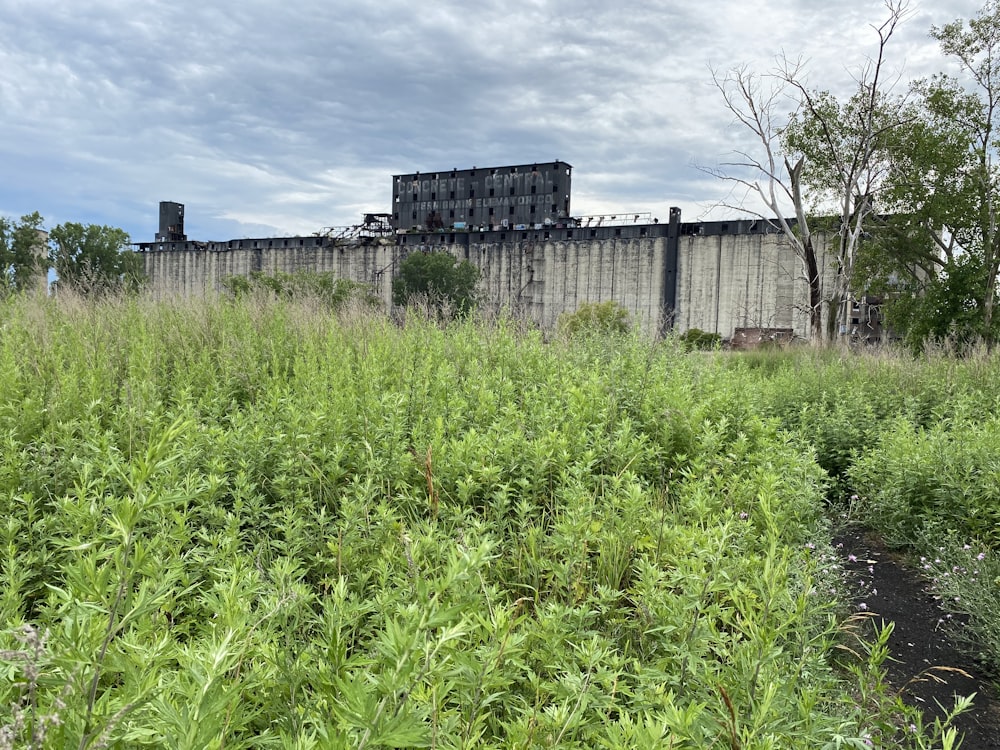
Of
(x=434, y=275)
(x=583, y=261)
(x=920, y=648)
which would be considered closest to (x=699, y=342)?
(x=583, y=261)

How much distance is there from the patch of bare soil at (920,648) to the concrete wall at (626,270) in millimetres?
32394

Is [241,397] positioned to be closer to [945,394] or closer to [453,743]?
[453,743]

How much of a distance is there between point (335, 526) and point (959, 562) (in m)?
3.89

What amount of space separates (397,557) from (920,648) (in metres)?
2.90

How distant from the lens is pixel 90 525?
2332mm

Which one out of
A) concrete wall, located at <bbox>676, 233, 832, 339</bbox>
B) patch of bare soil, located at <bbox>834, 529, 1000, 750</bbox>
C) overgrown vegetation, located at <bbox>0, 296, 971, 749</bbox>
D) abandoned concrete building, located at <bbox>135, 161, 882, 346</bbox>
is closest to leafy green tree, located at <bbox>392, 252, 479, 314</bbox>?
Answer: abandoned concrete building, located at <bbox>135, 161, 882, 346</bbox>

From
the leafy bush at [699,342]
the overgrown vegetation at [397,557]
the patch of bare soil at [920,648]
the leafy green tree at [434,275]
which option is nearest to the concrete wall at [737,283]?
the leafy bush at [699,342]

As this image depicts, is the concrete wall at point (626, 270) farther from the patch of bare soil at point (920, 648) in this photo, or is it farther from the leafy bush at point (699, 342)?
the patch of bare soil at point (920, 648)

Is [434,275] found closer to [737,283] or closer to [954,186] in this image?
[737,283]

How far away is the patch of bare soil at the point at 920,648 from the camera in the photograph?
112 inches

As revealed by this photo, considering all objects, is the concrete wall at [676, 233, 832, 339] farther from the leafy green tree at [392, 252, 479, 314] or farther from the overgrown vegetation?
the overgrown vegetation

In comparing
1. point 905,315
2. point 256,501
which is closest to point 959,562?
point 256,501

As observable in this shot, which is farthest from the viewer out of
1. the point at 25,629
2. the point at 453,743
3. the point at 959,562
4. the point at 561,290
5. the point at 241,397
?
the point at 561,290

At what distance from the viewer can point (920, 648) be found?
3.45m
